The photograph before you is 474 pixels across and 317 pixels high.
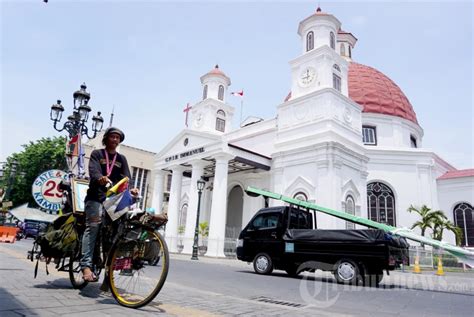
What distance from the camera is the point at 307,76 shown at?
24141 millimetres

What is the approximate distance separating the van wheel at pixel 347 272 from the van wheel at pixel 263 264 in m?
2.30

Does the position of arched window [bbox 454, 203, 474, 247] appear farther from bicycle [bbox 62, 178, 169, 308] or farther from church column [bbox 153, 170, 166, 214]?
bicycle [bbox 62, 178, 169, 308]

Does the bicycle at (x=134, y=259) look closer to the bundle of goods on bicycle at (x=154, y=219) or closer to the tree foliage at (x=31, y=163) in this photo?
the bundle of goods on bicycle at (x=154, y=219)

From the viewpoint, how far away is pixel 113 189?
3.90 meters

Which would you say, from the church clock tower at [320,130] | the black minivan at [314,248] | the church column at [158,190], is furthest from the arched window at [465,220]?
the church column at [158,190]

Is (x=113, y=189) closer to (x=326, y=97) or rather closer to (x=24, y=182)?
(x=326, y=97)

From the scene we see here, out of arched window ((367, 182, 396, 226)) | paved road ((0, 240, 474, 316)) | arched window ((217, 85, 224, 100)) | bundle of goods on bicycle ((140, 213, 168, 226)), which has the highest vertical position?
arched window ((217, 85, 224, 100))

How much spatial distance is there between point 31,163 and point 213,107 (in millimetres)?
21997

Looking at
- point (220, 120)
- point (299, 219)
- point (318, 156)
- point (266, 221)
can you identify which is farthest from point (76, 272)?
point (220, 120)

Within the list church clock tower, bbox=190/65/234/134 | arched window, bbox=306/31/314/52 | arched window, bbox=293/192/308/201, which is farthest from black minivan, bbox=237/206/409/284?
church clock tower, bbox=190/65/234/134

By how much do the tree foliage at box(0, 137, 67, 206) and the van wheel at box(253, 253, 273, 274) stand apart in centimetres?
3277

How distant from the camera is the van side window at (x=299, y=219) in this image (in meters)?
11.3

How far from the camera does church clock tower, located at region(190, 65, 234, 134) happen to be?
3188 centimetres

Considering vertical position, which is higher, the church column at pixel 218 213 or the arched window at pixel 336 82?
the arched window at pixel 336 82
